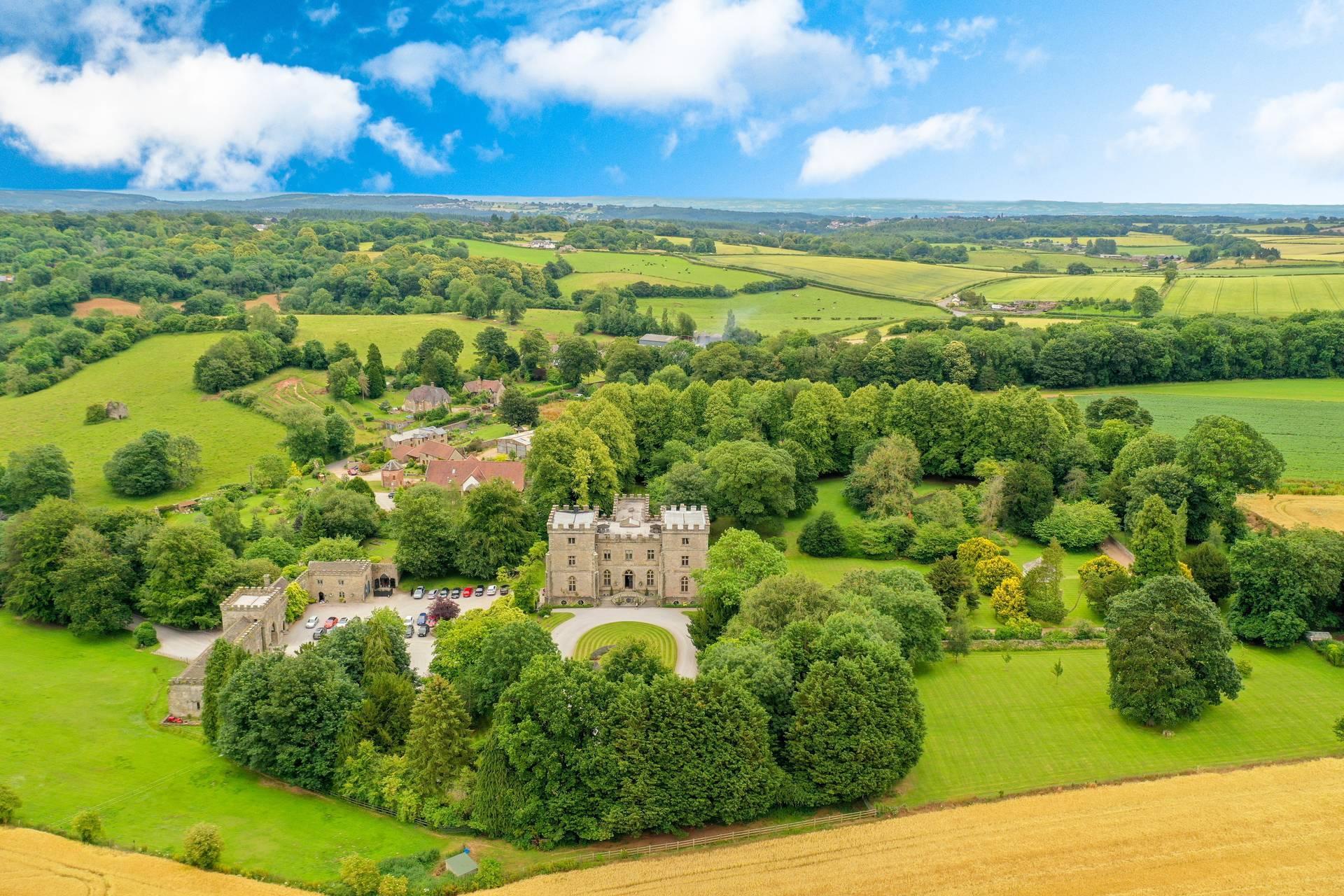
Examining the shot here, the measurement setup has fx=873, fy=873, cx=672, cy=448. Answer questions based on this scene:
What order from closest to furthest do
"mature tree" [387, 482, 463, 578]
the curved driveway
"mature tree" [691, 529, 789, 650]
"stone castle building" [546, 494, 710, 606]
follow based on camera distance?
"mature tree" [691, 529, 789, 650], the curved driveway, "stone castle building" [546, 494, 710, 606], "mature tree" [387, 482, 463, 578]

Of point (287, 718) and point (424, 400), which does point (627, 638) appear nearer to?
point (287, 718)

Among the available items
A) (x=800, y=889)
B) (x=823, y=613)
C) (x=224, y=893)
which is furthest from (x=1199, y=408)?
(x=224, y=893)

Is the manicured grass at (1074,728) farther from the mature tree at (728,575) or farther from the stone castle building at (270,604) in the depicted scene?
the stone castle building at (270,604)

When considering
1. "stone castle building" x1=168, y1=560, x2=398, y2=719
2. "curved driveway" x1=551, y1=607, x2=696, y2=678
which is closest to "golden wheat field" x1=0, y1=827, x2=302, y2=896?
"stone castle building" x1=168, y1=560, x2=398, y2=719

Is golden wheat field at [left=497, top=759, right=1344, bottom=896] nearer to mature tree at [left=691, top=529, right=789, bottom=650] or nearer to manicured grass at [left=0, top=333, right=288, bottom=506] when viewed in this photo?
mature tree at [left=691, top=529, right=789, bottom=650]

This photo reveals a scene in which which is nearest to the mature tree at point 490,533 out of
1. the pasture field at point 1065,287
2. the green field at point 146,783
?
the green field at point 146,783

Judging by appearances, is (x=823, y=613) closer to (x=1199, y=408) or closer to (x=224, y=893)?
(x=224, y=893)
